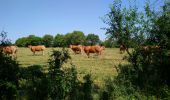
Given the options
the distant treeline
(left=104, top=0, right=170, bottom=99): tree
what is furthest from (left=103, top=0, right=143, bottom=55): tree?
the distant treeline

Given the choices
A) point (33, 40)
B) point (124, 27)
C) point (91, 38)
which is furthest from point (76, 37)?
point (124, 27)

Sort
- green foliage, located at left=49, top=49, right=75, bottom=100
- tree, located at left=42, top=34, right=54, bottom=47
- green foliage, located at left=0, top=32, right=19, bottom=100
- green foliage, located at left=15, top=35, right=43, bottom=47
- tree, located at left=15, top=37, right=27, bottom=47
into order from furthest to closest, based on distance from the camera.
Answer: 1. tree, located at left=42, top=34, right=54, bottom=47
2. green foliage, located at left=15, top=35, right=43, bottom=47
3. tree, located at left=15, top=37, right=27, bottom=47
4. green foliage, located at left=49, top=49, right=75, bottom=100
5. green foliage, located at left=0, top=32, right=19, bottom=100

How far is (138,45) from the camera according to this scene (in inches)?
643

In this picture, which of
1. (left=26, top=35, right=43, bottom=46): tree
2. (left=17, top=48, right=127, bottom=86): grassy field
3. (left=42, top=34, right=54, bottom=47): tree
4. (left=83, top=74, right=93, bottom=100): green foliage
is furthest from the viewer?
(left=42, top=34, right=54, bottom=47): tree

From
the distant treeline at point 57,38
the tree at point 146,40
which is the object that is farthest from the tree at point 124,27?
the distant treeline at point 57,38

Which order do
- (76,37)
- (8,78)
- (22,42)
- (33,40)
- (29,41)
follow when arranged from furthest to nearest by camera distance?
(76,37) < (33,40) < (29,41) < (22,42) < (8,78)

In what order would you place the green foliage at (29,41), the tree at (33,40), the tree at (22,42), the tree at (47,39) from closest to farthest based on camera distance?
1. the tree at (22,42)
2. the green foliage at (29,41)
3. the tree at (33,40)
4. the tree at (47,39)

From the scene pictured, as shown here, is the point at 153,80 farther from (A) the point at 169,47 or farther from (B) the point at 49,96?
(B) the point at 49,96

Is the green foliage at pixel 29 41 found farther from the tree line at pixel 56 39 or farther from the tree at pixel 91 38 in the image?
the tree at pixel 91 38

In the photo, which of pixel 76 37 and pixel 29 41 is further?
pixel 76 37

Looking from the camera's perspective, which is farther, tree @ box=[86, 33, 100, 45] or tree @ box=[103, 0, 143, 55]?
tree @ box=[86, 33, 100, 45]

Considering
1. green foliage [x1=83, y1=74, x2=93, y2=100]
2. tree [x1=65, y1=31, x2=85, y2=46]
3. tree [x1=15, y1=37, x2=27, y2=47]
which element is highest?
tree [x1=65, y1=31, x2=85, y2=46]

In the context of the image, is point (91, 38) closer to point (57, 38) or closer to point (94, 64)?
point (57, 38)

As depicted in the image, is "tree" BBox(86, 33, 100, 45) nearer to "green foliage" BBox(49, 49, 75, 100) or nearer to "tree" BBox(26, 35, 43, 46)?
"tree" BBox(26, 35, 43, 46)
